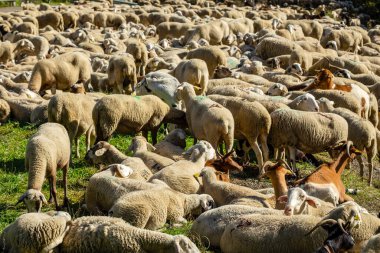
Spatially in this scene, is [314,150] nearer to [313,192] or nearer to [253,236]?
[313,192]

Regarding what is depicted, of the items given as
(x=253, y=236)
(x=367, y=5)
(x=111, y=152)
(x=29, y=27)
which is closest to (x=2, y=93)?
(x=111, y=152)

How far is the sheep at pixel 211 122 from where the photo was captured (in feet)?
42.5

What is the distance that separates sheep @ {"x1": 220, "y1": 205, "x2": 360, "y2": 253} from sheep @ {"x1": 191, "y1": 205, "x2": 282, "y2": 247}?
21 centimetres

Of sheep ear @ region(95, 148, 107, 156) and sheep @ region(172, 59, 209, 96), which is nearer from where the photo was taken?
sheep ear @ region(95, 148, 107, 156)

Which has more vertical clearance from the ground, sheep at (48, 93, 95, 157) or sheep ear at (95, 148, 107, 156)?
sheep at (48, 93, 95, 157)

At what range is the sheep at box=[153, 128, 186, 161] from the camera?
13211 millimetres

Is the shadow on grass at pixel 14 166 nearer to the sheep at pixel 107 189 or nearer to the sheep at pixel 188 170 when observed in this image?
the sheep at pixel 107 189

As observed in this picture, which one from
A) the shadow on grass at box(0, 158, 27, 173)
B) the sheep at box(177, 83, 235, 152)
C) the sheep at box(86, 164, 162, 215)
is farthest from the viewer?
the sheep at box(177, 83, 235, 152)

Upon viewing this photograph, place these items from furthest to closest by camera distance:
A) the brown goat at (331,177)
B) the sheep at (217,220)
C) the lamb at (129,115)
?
the lamb at (129,115), the brown goat at (331,177), the sheep at (217,220)

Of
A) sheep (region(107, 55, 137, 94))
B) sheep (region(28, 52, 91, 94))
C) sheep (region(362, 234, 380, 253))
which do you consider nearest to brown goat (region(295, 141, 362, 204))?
sheep (region(362, 234, 380, 253))

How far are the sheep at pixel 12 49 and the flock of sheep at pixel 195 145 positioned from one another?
0.16 feet

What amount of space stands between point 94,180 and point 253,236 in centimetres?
307

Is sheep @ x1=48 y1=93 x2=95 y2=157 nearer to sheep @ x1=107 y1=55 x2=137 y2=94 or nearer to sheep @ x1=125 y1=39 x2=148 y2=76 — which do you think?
sheep @ x1=107 y1=55 x2=137 y2=94

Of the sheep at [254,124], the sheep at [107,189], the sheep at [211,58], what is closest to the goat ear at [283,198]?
the sheep at [107,189]
